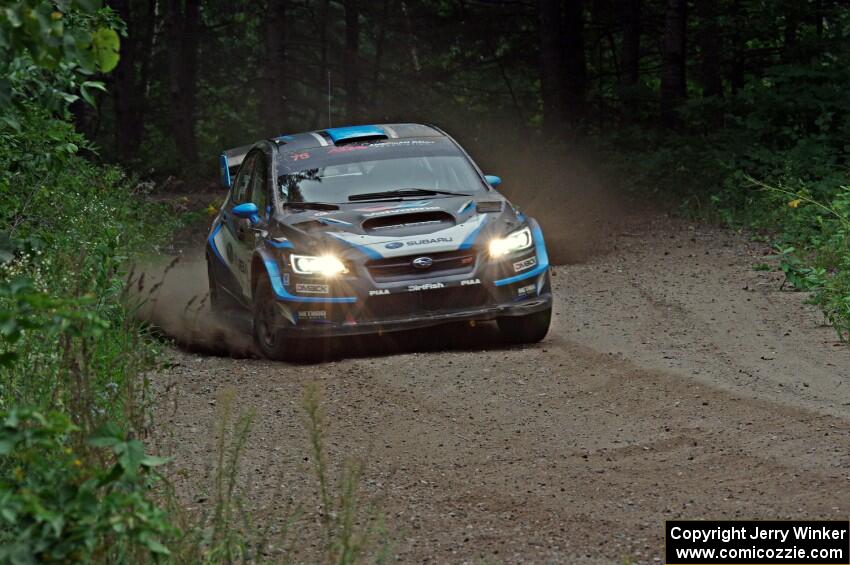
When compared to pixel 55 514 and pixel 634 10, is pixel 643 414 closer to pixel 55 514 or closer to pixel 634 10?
pixel 55 514

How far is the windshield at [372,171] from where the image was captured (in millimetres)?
11219

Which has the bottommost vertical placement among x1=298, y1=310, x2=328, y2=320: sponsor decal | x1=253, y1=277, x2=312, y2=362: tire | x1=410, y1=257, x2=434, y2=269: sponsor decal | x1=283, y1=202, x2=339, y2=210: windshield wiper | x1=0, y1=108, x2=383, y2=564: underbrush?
x1=253, y1=277, x2=312, y2=362: tire

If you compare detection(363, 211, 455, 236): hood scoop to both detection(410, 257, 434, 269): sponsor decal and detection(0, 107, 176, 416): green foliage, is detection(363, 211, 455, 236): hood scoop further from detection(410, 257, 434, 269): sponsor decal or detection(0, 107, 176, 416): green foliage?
detection(0, 107, 176, 416): green foliage

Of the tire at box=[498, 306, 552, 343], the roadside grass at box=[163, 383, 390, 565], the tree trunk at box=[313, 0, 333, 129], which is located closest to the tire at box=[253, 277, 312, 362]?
the tire at box=[498, 306, 552, 343]

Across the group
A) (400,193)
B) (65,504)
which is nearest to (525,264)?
(400,193)

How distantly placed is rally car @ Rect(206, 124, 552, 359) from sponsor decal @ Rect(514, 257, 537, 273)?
12 millimetres

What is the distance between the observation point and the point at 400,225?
1044 centimetres

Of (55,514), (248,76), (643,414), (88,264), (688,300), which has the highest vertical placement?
(55,514)

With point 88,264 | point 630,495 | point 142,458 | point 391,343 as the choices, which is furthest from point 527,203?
point 142,458

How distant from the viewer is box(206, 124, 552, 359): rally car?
10164 millimetres

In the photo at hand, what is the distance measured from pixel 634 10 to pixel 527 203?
9.41 m

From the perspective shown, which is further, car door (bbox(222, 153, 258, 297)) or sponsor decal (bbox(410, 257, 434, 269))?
car door (bbox(222, 153, 258, 297))

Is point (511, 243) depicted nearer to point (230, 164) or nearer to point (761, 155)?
point (230, 164)

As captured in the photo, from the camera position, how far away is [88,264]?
866cm
